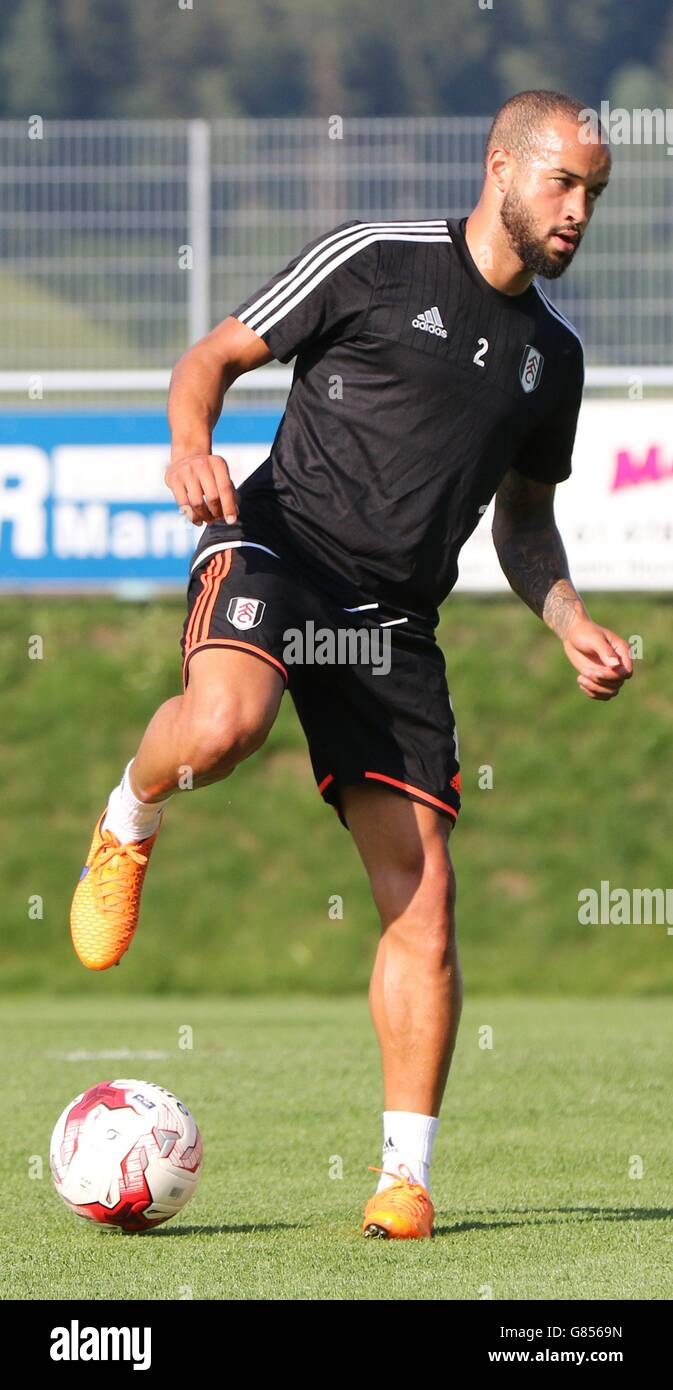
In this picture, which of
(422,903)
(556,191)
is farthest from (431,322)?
(422,903)

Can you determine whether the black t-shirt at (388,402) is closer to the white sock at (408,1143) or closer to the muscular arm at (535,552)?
the muscular arm at (535,552)

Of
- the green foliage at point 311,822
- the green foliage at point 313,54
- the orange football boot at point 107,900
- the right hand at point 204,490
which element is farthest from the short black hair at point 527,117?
the green foliage at point 313,54

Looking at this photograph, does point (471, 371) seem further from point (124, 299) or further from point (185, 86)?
point (185, 86)

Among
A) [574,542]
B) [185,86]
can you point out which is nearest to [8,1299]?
[574,542]

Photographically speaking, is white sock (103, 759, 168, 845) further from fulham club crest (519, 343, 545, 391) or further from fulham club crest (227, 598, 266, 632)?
fulham club crest (519, 343, 545, 391)

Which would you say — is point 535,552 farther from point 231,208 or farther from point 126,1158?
point 231,208

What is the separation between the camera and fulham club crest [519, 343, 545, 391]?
4668 millimetres

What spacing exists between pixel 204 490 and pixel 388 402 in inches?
27.4

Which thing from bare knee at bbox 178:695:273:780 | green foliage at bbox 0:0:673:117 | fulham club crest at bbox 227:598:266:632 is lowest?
bare knee at bbox 178:695:273:780

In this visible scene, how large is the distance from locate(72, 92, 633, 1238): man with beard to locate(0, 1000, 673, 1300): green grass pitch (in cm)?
38

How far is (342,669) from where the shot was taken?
453 cm

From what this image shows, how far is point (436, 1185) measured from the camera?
5340 mm

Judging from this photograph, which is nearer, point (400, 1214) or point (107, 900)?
point (400, 1214)

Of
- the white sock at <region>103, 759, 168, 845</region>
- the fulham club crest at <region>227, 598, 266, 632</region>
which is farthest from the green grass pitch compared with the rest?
the fulham club crest at <region>227, 598, 266, 632</region>
